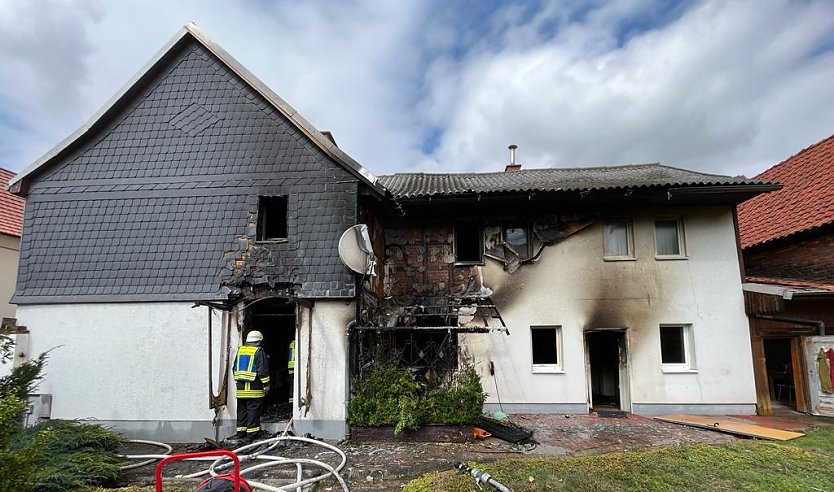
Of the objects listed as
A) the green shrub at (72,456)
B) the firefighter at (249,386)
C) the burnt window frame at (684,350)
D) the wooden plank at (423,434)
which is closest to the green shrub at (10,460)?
the green shrub at (72,456)

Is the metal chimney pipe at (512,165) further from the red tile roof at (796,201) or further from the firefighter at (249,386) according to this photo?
the firefighter at (249,386)

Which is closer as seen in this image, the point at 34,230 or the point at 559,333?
the point at 34,230

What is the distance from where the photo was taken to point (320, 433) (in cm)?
778

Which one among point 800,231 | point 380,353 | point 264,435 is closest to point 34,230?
point 264,435

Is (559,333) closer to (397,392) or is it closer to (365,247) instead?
(397,392)

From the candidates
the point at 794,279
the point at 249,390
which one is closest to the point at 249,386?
the point at 249,390

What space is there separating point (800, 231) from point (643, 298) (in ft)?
15.9

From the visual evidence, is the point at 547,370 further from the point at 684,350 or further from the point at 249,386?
the point at 249,386

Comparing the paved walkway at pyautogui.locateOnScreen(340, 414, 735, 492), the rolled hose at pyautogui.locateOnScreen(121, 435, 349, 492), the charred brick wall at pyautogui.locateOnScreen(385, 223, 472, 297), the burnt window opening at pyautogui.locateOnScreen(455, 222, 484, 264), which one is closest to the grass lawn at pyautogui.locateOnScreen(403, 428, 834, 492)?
the paved walkway at pyautogui.locateOnScreen(340, 414, 735, 492)

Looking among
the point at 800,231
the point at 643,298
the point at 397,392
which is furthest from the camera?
the point at 800,231

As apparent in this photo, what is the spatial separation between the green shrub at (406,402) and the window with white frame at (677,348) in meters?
5.08

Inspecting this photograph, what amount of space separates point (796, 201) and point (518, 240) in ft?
28.4

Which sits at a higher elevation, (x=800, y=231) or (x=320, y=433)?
(x=800, y=231)

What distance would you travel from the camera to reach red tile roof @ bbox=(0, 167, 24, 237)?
1394 cm
